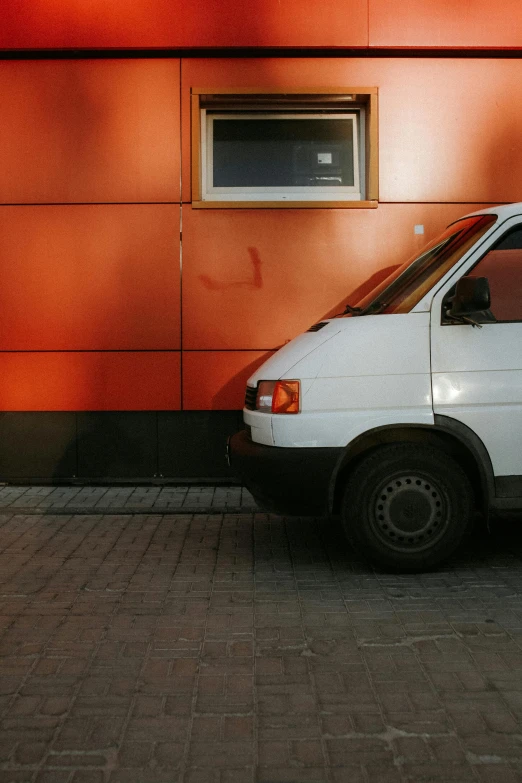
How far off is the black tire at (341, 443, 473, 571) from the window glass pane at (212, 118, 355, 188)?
14.8 ft

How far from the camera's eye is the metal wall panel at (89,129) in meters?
8.73

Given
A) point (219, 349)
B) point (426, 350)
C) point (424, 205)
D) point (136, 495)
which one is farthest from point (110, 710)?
point (424, 205)

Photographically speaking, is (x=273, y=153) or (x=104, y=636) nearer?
(x=104, y=636)

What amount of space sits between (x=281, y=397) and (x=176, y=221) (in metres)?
3.82

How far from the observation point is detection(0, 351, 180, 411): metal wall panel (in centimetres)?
876

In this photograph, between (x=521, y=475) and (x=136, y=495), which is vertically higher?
(x=521, y=475)

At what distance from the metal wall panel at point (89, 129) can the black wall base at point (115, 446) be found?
2.25 meters

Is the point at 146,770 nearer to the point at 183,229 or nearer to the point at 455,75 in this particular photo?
the point at 183,229

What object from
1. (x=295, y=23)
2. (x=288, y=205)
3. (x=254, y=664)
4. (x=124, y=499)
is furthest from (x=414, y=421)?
(x=295, y=23)

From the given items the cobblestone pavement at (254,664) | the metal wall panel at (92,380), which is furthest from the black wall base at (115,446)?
the cobblestone pavement at (254,664)

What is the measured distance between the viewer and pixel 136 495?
27.0 ft

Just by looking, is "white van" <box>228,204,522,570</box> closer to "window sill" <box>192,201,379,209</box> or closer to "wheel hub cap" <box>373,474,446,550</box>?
"wheel hub cap" <box>373,474,446,550</box>

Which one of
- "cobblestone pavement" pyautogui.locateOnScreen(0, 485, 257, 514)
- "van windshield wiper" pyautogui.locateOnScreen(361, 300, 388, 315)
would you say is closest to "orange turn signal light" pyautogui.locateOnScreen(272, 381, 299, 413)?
"van windshield wiper" pyautogui.locateOnScreen(361, 300, 388, 315)

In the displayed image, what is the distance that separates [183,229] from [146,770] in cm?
655
